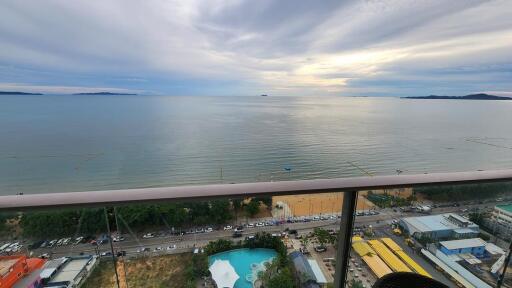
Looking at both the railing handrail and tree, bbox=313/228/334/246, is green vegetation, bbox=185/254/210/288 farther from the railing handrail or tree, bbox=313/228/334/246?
tree, bbox=313/228/334/246

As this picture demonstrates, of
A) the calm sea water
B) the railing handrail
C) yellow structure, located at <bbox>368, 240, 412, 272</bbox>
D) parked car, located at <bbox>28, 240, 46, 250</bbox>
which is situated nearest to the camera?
the railing handrail

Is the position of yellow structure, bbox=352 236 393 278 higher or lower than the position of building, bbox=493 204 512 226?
lower

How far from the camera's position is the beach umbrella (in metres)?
1.02

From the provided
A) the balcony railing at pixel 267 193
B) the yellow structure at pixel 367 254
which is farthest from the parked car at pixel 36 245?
the yellow structure at pixel 367 254

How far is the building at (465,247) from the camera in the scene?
45.6 inches

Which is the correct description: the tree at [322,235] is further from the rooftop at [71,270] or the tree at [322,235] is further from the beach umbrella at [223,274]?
the rooftop at [71,270]

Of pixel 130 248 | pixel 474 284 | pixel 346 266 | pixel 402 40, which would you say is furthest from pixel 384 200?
pixel 402 40

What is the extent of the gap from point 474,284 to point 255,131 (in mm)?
21912

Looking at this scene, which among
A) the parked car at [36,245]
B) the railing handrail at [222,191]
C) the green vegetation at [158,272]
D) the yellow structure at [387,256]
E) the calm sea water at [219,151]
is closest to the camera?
the railing handrail at [222,191]

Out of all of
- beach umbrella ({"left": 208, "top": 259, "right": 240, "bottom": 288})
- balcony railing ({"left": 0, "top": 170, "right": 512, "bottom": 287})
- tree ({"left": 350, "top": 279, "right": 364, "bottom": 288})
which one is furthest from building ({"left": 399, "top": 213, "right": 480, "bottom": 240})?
beach umbrella ({"left": 208, "top": 259, "right": 240, "bottom": 288})

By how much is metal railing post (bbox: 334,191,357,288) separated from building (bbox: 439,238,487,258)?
488 mm

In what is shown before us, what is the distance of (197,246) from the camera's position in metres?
0.99

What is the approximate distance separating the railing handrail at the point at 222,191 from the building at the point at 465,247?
0.36 m

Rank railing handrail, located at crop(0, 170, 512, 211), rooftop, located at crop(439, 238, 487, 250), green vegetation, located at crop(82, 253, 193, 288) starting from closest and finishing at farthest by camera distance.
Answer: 1. railing handrail, located at crop(0, 170, 512, 211)
2. green vegetation, located at crop(82, 253, 193, 288)
3. rooftop, located at crop(439, 238, 487, 250)
